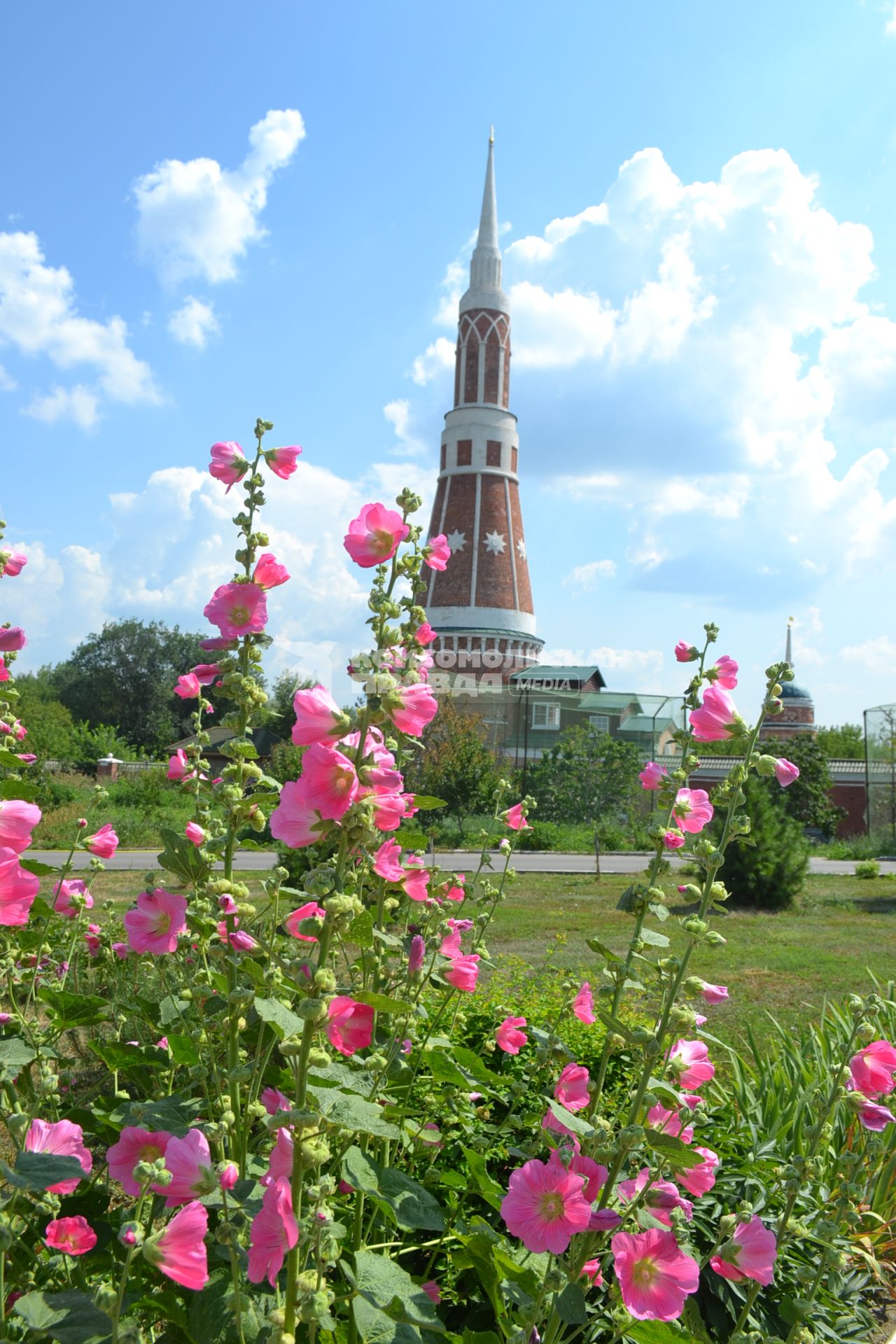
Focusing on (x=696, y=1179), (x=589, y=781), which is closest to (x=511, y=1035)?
(x=696, y=1179)

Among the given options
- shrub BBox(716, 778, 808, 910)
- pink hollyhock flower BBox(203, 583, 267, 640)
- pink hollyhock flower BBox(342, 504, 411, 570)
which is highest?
pink hollyhock flower BBox(342, 504, 411, 570)

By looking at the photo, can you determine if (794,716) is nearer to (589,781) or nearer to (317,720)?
(589,781)

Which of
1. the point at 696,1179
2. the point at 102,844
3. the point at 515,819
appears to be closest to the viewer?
the point at 696,1179

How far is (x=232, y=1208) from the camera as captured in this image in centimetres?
128

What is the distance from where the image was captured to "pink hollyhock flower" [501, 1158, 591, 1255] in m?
1.36

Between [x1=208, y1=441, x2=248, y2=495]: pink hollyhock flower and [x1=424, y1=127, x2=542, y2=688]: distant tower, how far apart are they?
35.1 metres

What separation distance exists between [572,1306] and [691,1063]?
61cm

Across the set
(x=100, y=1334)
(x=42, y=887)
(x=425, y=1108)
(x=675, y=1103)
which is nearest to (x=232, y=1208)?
(x=100, y=1334)

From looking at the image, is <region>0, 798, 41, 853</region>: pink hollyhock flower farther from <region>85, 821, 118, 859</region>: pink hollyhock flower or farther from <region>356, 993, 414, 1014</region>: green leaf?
<region>85, 821, 118, 859</region>: pink hollyhock flower

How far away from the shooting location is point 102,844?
8.51 ft

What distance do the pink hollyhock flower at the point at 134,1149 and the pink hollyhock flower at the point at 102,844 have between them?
117 cm

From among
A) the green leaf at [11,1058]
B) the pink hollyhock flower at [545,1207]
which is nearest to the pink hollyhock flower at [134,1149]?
the green leaf at [11,1058]

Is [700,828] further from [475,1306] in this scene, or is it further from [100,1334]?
[100,1334]

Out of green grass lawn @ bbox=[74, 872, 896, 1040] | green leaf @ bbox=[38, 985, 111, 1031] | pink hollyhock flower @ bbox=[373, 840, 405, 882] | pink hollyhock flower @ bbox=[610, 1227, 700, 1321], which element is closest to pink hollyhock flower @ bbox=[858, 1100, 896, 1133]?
pink hollyhock flower @ bbox=[610, 1227, 700, 1321]
